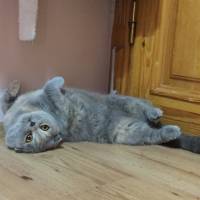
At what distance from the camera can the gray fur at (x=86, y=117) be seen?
1.11 meters

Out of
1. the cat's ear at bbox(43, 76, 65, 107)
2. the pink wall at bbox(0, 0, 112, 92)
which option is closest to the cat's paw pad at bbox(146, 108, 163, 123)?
the cat's ear at bbox(43, 76, 65, 107)

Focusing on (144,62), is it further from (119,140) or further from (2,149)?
(2,149)

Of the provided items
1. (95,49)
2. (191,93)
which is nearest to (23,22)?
(95,49)

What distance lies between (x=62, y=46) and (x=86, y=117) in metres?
Answer: 0.37

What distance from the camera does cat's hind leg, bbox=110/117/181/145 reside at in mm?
1145

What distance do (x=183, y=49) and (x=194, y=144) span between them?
12.5 inches

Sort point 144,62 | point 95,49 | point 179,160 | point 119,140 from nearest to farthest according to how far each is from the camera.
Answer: point 179,160
point 119,140
point 144,62
point 95,49

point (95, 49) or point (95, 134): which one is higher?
point (95, 49)

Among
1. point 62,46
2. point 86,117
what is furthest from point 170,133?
point 62,46

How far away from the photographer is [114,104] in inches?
49.8

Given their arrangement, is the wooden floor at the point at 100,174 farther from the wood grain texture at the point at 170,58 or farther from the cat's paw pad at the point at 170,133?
the wood grain texture at the point at 170,58

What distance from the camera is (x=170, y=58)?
1.25 meters

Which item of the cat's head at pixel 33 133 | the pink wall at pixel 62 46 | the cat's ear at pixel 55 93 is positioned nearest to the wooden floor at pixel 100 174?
the cat's head at pixel 33 133

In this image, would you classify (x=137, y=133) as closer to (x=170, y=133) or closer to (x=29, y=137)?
(x=170, y=133)
